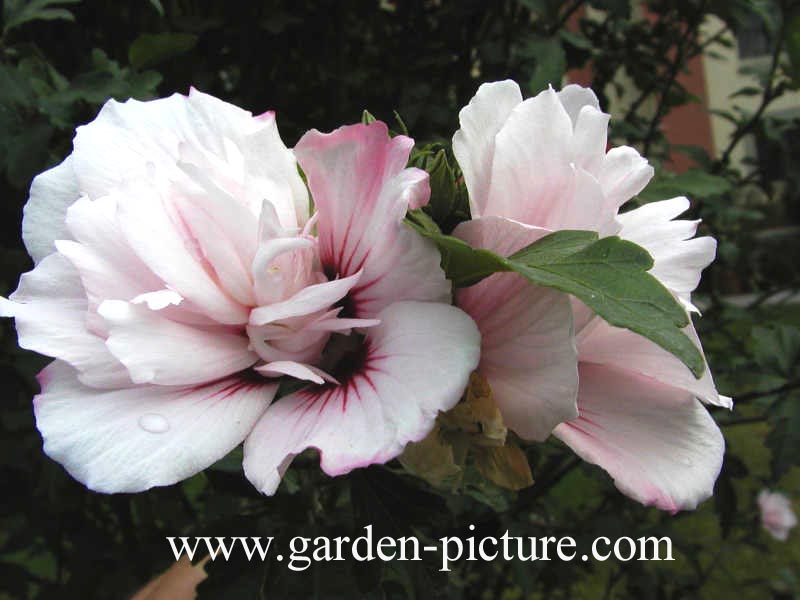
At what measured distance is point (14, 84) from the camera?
94 cm

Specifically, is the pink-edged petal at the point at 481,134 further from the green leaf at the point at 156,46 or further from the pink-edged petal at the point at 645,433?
the green leaf at the point at 156,46

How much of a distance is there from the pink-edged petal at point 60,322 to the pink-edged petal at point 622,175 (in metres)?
0.31

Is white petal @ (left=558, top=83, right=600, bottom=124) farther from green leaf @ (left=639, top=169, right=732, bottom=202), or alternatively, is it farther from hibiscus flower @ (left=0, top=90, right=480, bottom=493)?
green leaf @ (left=639, top=169, right=732, bottom=202)

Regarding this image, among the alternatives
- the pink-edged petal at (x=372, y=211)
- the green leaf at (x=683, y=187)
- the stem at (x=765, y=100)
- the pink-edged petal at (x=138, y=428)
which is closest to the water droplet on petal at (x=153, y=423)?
the pink-edged petal at (x=138, y=428)

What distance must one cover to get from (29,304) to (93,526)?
1175 mm

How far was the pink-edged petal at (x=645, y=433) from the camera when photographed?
1.39 ft

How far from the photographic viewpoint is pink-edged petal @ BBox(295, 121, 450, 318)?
0.41m

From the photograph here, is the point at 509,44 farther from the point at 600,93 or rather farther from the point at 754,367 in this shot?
the point at 754,367

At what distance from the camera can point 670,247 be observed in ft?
1.55

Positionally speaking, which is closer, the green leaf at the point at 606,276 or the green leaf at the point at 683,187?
the green leaf at the point at 606,276

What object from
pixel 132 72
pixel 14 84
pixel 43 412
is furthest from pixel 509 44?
pixel 43 412

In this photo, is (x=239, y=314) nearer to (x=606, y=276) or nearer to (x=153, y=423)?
(x=153, y=423)

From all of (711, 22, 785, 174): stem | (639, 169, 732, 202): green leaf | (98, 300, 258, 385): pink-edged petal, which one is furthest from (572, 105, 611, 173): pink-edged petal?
(711, 22, 785, 174): stem

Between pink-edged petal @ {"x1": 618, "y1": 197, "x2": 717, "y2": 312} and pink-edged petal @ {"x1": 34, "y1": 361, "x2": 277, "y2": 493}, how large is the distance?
263 millimetres
